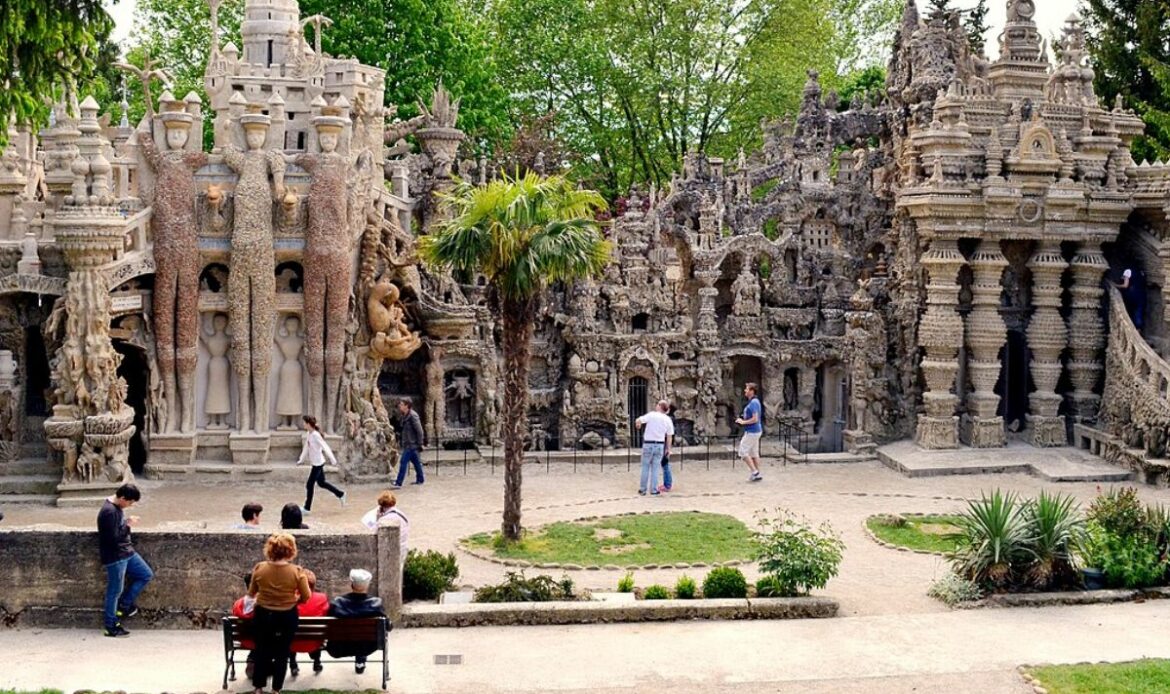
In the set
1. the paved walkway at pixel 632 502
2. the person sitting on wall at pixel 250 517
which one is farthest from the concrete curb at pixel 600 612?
the person sitting on wall at pixel 250 517

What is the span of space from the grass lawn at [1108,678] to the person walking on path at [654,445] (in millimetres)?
10834

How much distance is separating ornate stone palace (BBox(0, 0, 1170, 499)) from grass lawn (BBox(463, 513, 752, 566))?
18.3 ft

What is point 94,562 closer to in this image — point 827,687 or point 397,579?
point 397,579

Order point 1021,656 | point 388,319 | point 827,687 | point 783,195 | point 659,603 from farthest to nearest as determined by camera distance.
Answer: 1. point 783,195
2. point 388,319
3. point 659,603
4. point 1021,656
5. point 827,687

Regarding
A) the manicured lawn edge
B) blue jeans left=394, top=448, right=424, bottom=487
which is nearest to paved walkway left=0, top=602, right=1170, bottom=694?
the manicured lawn edge

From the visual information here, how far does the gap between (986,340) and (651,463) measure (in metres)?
8.42

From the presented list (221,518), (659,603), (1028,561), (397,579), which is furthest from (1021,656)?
(221,518)

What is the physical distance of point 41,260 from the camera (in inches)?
960

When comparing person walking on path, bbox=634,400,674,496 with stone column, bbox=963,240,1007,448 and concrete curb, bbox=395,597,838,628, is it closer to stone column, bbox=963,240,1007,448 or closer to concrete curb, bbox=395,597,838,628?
stone column, bbox=963,240,1007,448

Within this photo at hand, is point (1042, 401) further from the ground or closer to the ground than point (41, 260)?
closer to the ground

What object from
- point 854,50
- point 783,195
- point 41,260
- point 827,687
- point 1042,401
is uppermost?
point 854,50

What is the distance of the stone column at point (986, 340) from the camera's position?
94.7 feet

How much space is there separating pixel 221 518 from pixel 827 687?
39.0ft

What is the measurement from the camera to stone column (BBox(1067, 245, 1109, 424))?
95.5 ft
